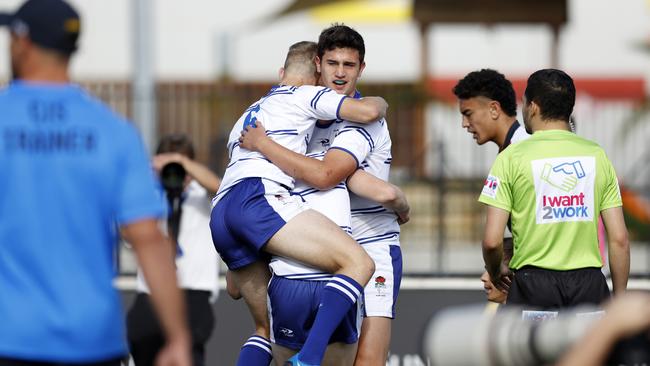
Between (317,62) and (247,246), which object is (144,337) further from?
(317,62)

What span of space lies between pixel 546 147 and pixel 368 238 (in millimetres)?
1137

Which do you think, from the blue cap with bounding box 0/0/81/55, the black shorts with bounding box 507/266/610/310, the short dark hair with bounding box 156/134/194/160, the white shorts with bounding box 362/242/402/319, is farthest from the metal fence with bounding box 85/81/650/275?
the blue cap with bounding box 0/0/81/55

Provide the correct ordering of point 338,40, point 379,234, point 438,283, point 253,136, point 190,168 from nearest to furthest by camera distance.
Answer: point 253,136
point 338,40
point 379,234
point 190,168
point 438,283

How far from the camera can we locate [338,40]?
5.60 metres

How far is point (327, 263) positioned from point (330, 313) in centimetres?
22

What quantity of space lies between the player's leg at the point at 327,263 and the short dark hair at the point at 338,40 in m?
0.84

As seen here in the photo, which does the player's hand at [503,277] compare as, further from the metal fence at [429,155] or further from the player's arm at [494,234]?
the metal fence at [429,155]

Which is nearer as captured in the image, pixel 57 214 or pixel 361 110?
pixel 57 214

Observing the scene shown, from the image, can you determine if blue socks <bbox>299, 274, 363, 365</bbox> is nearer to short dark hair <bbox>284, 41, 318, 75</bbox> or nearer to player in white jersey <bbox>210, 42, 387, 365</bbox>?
player in white jersey <bbox>210, 42, 387, 365</bbox>

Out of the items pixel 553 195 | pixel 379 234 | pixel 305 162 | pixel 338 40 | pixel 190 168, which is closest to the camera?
pixel 553 195

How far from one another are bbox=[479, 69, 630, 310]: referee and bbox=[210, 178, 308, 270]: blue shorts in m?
0.88

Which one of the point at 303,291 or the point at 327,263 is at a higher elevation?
the point at 327,263

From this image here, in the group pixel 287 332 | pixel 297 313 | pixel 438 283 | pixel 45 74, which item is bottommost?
pixel 438 283

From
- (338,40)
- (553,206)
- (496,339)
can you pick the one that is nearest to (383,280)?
(553,206)
